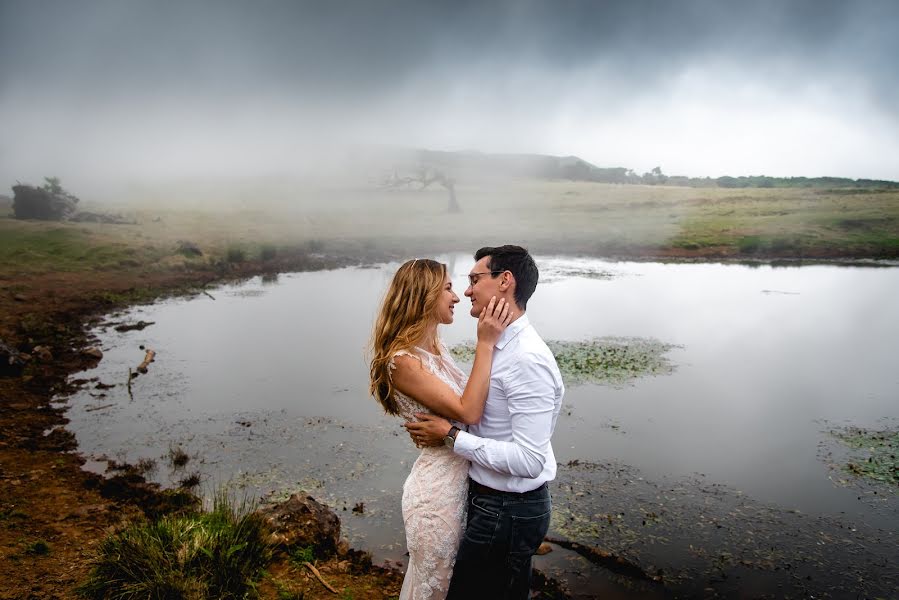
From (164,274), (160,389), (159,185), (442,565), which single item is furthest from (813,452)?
(159,185)

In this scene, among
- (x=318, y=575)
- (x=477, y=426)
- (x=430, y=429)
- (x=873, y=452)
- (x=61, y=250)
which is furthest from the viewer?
(x=61, y=250)

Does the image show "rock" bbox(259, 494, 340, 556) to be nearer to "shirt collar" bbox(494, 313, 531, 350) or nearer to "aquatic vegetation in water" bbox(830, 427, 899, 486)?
"shirt collar" bbox(494, 313, 531, 350)

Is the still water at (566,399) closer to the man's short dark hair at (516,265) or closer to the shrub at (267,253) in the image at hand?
the man's short dark hair at (516,265)

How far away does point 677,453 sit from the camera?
9875 millimetres

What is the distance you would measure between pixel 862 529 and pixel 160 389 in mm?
13614

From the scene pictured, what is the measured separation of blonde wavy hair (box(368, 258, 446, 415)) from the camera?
3289mm

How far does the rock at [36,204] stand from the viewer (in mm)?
40438

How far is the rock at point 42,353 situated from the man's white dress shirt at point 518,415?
15.9 m

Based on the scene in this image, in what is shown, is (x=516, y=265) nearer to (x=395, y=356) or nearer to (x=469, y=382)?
(x=469, y=382)

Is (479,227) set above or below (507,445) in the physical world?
above

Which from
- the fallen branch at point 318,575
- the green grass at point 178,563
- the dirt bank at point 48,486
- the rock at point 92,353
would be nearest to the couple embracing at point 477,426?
the green grass at point 178,563

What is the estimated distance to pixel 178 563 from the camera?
4.79 meters

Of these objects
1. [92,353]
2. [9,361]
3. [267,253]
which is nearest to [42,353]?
[92,353]

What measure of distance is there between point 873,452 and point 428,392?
1016 centimetres
